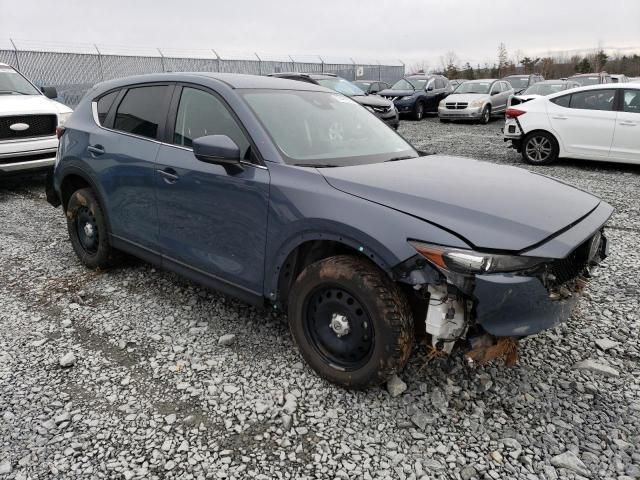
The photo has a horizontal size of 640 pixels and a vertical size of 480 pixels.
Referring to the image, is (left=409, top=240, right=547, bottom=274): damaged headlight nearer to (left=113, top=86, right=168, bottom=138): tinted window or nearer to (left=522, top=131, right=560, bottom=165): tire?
(left=113, top=86, right=168, bottom=138): tinted window

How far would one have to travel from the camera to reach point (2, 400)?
273cm

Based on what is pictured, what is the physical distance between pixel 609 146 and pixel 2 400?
9.90 meters

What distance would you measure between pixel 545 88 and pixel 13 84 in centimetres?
1447

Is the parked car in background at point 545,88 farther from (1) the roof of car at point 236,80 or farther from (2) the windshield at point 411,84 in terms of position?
(1) the roof of car at point 236,80

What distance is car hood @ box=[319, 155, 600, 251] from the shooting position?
93.3 inches

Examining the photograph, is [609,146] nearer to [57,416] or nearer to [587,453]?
[587,453]

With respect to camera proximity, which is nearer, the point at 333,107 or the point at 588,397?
the point at 588,397

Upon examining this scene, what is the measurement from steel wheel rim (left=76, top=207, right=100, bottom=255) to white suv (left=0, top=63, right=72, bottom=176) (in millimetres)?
3405

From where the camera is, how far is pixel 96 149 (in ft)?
13.4

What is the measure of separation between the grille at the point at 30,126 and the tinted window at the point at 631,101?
969cm

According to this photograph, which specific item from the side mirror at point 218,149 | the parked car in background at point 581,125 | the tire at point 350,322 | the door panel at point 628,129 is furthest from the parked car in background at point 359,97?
the tire at point 350,322

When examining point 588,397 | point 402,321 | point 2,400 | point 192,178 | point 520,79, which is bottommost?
point 2,400

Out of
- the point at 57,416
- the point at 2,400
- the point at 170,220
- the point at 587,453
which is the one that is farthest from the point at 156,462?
the point at 587,453

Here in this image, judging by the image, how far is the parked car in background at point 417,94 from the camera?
731 inches
